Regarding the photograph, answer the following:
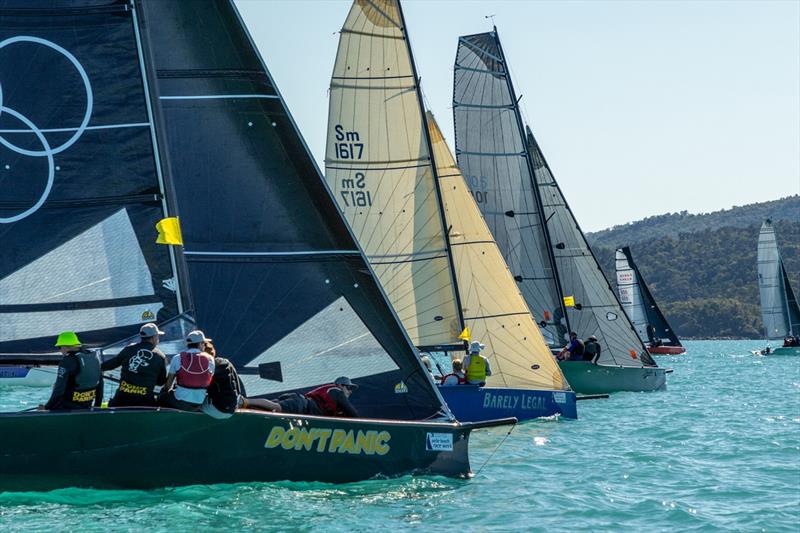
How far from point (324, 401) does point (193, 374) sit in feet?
5.90

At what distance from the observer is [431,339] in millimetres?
20234

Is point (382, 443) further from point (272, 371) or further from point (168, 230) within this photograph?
point (168, 230)

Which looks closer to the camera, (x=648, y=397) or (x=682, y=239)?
(x=648, y=397)

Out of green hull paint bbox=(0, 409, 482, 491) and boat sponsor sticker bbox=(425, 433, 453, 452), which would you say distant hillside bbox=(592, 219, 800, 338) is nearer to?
boat sponsor sticker bbox=(425, 433, 453, 452)

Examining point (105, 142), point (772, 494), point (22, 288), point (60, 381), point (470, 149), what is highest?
point (470, 149)

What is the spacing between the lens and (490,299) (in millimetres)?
21141

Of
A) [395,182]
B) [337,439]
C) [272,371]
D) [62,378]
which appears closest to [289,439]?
[337,439]

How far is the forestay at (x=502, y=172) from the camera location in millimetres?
28375

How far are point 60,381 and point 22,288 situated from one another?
1.26 metres

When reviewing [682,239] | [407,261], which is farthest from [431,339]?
[682,239]

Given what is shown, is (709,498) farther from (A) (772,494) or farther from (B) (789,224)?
(B) (789,224)

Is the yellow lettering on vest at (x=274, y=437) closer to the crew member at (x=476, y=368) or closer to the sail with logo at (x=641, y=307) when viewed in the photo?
the crew member at (x=476, y=368)

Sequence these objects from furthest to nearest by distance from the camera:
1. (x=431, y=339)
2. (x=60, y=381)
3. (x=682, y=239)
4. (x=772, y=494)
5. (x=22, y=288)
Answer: (x=682, y=239) < (x=431, y=339) < (x=772, y=494) < (x=22, y=288) < (x=60, y=381)

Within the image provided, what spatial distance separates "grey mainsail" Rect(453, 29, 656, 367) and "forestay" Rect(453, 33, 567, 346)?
0.02 metres
